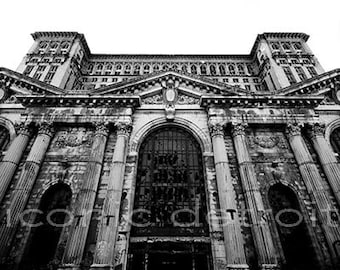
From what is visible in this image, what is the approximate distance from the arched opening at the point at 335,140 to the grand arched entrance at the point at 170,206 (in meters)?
9.96

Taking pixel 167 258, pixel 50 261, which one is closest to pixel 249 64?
pixel 167 258

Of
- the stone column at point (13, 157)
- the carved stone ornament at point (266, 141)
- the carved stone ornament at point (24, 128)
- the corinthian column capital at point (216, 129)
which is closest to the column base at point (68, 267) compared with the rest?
the stone column at point (13, 157)

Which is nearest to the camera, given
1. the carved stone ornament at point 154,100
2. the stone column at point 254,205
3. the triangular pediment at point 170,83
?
the stone column at point 254,205

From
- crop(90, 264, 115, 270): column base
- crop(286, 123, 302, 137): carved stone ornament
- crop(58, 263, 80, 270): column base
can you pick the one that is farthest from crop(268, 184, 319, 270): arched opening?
crop(58, 263, 80, 270): column base

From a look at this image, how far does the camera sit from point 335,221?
10.5 metres

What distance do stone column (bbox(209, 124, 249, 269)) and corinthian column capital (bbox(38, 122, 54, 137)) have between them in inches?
450

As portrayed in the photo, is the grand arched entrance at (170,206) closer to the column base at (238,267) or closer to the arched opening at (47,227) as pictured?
the column base at (238,267)

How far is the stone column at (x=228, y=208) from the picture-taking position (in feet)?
31.3

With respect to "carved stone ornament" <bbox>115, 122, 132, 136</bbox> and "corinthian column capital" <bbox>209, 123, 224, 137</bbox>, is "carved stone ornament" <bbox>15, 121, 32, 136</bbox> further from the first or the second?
"corinthian column capital" <bbox>209, 123, 224, 137</bbox>

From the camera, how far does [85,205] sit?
35.7 feet

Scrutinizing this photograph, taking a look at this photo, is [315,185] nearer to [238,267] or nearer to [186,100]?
[238,267]

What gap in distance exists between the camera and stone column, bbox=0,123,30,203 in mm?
11633

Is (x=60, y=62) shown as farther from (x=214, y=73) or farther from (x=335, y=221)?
(x=335, y=221)

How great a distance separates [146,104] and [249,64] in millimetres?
34391
